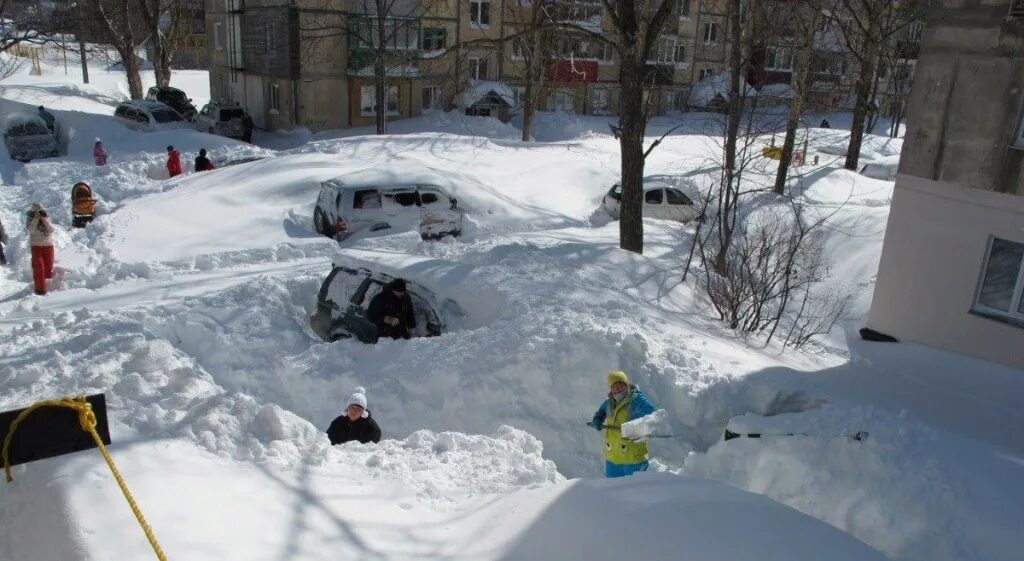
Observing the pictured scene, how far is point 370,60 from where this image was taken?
33.0 metres

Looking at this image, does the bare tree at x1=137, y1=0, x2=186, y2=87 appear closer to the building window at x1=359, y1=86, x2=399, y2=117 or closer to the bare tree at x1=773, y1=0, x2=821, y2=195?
the building window at x1=359, y1=86, x2=399, y2=117

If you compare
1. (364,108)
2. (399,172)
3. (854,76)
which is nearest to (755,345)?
(399,172)

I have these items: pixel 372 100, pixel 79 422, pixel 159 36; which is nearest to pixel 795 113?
pixel 79 422

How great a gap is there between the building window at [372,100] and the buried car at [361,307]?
2690 centimetres

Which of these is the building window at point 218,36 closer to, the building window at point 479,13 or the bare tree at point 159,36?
the bare tree at point 159,36

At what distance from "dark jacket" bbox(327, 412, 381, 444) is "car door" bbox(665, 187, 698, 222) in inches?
595

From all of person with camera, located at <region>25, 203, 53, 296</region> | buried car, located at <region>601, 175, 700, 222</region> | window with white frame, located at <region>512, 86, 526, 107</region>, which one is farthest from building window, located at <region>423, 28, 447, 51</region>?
person with camera, located at <region>25, 203, 53, 296</region>

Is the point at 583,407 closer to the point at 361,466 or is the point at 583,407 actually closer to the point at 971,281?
the point at 361,466

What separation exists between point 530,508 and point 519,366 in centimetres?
348

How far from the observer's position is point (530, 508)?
189 inches

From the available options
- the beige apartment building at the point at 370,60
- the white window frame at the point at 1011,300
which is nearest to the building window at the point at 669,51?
the beige apartment building at the point at 370,60

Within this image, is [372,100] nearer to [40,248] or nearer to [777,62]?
[40,248]

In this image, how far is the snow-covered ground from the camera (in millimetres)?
4344

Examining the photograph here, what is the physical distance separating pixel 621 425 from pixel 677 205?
1497 centimetres
